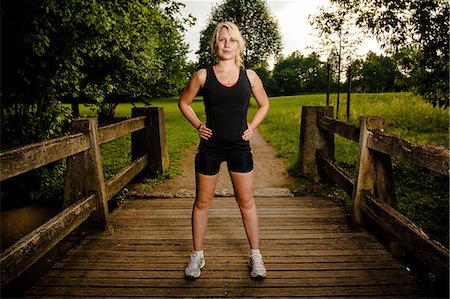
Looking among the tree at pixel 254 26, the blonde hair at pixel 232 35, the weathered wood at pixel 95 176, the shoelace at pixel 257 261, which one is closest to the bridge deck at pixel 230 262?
the shoelace at pixel 257 261

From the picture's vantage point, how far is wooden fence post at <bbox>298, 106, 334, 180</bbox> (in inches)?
239

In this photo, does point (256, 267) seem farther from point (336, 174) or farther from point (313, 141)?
point (313, 141)

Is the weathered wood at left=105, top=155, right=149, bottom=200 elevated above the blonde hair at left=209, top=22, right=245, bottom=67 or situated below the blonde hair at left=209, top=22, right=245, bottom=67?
below

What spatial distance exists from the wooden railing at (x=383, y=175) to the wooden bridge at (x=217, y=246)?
1 cm

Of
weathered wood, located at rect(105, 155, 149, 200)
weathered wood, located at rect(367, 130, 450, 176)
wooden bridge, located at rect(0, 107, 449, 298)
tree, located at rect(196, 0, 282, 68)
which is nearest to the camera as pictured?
weathered wood, located at rect(367, 130, 450, 176)

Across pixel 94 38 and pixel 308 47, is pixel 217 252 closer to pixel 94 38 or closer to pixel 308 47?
pixel 94 38

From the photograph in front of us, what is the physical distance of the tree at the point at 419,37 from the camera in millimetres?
5539

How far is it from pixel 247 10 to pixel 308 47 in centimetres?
2412

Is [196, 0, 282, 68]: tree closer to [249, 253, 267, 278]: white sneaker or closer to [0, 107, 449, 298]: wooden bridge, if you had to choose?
[0, 107, 449, 298]: wooden bridge

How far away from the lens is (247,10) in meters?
35.7

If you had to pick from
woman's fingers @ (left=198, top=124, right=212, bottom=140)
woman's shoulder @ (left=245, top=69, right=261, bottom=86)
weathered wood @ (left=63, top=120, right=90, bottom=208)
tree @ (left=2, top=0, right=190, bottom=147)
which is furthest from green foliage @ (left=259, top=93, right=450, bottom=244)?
tree @ (left=2, top=0, right=190, bottom=147)

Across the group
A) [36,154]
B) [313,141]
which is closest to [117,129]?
[36,154]

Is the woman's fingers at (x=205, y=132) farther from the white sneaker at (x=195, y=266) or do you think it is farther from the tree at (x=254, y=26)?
the tree at (x=254, y=26)

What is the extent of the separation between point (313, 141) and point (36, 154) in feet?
15.1
